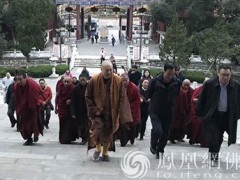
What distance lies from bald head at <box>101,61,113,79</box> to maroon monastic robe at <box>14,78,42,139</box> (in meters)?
2.17

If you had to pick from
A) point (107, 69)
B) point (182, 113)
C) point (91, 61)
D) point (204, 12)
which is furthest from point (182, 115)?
point (204, 12)

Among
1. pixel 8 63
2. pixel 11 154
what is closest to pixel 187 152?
pixel 11 154

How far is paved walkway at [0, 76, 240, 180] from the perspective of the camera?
19.2 ft

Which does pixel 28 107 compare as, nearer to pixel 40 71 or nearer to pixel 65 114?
pixel 65 114

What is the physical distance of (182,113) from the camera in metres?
9.23

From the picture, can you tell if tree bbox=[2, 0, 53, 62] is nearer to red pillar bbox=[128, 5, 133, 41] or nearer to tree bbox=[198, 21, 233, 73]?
tree bbox=[198, 21, 233, 73]

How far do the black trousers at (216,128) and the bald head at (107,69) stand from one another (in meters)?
1.44

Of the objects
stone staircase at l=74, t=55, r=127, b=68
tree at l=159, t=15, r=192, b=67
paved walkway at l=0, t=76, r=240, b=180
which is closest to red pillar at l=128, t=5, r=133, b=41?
stone staircase at l=74, t=55, r=127, b=68

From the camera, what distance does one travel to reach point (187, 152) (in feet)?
25.3

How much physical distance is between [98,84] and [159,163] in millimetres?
1355

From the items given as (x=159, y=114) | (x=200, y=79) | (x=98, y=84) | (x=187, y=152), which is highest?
(x=98, y=84)

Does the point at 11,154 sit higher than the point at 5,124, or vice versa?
the point at 11,154

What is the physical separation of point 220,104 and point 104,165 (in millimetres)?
1689

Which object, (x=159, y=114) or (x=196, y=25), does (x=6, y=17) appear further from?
(x=159, y=114)
